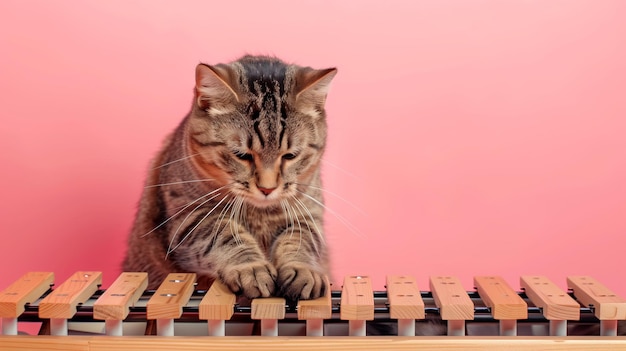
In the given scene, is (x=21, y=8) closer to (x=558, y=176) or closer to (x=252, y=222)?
(x=252, y=222)

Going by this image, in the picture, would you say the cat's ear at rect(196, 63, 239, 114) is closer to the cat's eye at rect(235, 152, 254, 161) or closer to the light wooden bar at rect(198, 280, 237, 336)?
the cat's eye at rect(235, 152, 254, 161)

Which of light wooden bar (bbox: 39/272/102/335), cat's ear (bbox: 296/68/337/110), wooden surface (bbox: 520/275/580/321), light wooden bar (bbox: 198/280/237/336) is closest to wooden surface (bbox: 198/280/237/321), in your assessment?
light wooden bar (bbox: 198/280/237/336)

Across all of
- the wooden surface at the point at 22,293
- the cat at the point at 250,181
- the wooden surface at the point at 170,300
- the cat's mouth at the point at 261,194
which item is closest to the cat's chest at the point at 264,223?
the cat at the point at 250,181

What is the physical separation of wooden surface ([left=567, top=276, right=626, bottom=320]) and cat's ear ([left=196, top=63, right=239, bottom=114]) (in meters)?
0.80

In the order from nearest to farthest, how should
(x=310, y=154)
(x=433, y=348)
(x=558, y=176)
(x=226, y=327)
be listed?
(x=433, y=348) → (x=226, y=327) → (x=310, y=154) → (x=558, y=176)

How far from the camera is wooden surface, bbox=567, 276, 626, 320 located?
55.2 inches

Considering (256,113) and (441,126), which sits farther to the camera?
(441,126)

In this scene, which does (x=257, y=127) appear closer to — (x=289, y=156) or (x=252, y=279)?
(x=289, y=156)

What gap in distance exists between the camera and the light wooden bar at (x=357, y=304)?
139 cm

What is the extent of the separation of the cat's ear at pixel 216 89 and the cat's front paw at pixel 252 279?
35 cm

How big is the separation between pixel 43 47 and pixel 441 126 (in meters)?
1.25

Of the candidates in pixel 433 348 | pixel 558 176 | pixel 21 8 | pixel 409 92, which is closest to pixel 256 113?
pixel 433 348

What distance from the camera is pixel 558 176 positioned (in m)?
2.48

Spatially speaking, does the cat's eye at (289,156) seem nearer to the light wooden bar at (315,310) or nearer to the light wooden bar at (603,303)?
the light wooden bar at (315,310)
